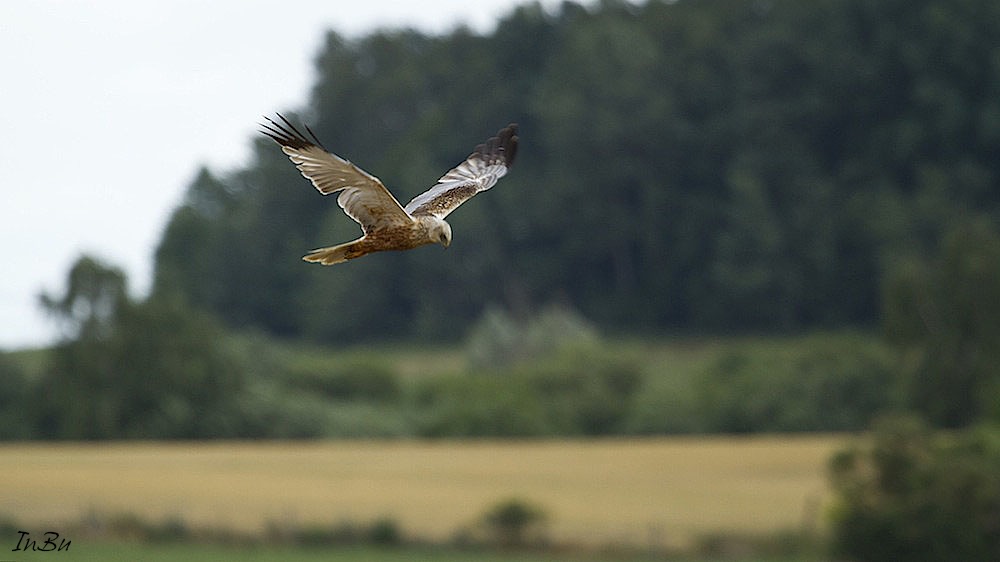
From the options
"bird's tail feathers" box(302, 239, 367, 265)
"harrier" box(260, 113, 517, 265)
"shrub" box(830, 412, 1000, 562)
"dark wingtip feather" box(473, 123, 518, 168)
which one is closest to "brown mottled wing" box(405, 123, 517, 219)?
"dark wingtip feather" box(473, 123, 518, 168)

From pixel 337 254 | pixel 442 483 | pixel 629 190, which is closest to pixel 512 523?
pixel 442 483

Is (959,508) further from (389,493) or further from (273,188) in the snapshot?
(273,188)

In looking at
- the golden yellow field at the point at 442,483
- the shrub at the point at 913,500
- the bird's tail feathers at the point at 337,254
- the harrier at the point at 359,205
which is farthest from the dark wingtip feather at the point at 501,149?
the golden yellow field at the point at 442,483

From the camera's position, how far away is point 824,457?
38.2 meters

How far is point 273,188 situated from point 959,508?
48.7 m

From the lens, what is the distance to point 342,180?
9984mm

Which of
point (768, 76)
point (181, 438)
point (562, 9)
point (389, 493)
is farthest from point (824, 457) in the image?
point (562, 9)

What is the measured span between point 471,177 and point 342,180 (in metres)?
2.48

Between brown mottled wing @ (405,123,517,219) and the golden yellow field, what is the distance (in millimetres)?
18711

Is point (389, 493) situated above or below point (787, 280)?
below

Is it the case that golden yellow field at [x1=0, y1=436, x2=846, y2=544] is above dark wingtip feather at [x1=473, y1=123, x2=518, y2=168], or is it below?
above

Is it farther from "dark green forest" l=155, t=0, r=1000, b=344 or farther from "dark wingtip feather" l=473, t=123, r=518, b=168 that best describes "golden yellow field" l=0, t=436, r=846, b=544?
"dark green forest" l=155, t=0, r=1000, b=344

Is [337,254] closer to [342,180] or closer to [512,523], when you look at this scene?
[342,180]

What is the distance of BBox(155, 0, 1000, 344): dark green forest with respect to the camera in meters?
66.2
